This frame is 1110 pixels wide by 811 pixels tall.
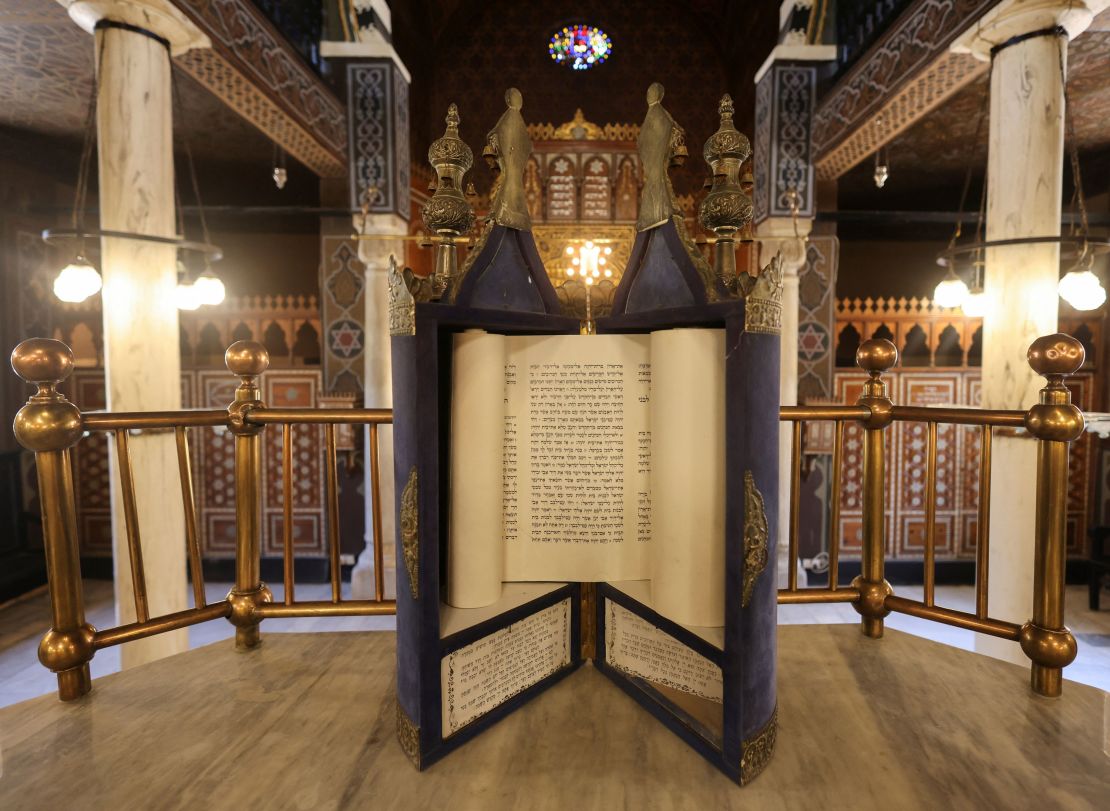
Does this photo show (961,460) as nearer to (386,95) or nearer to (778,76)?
(778,76)

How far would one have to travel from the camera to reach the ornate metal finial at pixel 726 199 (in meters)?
1.11

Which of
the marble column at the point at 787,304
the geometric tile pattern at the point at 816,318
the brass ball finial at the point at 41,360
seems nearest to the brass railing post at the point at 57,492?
the brass ball finial at the point at 41,360

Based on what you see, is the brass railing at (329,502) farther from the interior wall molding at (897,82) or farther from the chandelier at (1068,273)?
the interior wall molding at (897,82)

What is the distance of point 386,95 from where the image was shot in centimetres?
529

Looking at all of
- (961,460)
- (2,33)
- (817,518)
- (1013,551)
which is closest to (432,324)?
(1013,551)

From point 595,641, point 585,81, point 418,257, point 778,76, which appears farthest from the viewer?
point 585,81

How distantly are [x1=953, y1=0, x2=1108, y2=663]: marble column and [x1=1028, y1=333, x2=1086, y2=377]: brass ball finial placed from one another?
6.16 feet

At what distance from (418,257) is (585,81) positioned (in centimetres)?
388

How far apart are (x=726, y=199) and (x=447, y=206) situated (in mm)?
552

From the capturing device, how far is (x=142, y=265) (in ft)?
9.13

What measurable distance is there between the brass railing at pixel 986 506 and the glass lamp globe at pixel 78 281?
357cm

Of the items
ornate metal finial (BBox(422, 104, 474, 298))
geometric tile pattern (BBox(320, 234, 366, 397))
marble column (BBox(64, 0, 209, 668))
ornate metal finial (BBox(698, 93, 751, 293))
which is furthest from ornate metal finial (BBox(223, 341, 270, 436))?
geometric tile pattern (BBox(320, 234, 366, 397))

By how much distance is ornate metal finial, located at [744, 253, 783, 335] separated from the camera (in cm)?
105

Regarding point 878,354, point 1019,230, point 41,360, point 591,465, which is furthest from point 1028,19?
point 41,360
